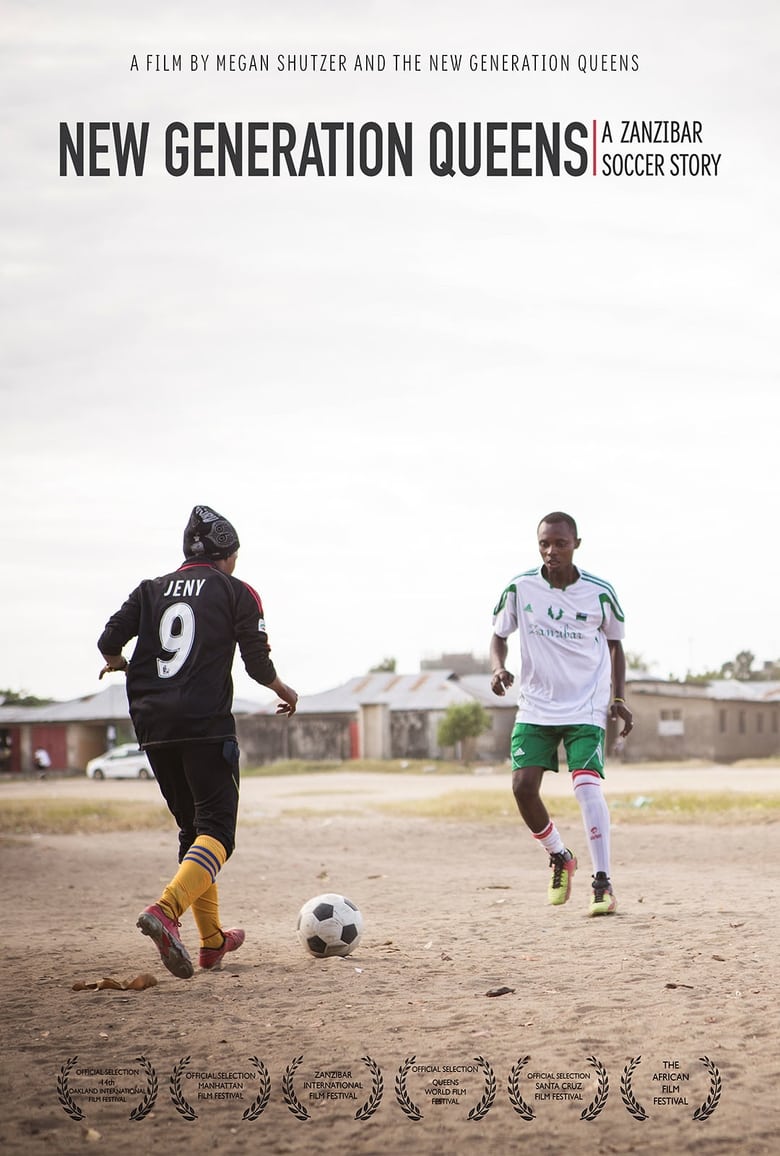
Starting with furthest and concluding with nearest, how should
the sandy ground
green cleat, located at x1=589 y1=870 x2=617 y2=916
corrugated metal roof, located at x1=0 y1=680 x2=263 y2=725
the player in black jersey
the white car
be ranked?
corrugated metal roof, located at x1=0 y1=680 x2=263 y2=725 → the white car → green cleat, located at x1=589 y1=870 x2=617 y2=916 → the player in black jersey → the sandy ground

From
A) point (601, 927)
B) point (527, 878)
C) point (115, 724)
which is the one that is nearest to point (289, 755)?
point (115, 724)

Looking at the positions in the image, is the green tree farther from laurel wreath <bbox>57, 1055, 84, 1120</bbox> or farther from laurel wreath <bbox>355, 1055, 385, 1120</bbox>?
laurel wreath <bbox>57, 1055, 84, 1120</bbox>

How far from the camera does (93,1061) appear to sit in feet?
12.8

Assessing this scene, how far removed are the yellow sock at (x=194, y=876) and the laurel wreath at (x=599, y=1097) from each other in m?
2.15

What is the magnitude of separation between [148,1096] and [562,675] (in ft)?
14.3

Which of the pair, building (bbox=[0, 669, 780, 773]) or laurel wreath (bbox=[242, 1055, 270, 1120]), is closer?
laurel wreath (bbox=[242, 1055, 270, 1120])

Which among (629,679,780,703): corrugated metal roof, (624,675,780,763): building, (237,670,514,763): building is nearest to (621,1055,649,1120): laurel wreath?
(624,675,780,763): building

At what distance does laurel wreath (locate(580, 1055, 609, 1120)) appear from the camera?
333cm

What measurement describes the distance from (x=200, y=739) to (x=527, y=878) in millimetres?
5351

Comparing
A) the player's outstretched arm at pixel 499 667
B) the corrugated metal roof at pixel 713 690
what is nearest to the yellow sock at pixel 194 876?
the player's outstretched arm at pixel 499 667

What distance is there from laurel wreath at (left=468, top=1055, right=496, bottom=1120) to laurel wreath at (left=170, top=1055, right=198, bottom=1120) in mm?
742

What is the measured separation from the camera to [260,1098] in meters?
3.49

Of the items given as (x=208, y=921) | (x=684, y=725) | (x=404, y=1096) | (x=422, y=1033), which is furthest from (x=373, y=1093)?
Result: (x=684, y=725)

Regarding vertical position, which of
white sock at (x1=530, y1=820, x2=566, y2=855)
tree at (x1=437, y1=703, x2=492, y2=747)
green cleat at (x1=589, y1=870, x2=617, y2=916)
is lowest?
tree at (x1=437, y1=703, x2=492, y2=747)
